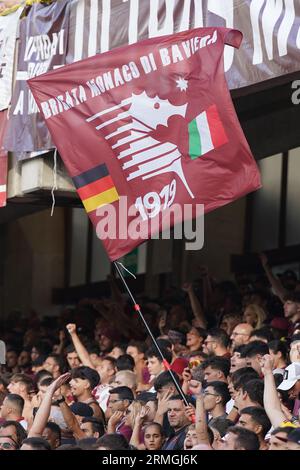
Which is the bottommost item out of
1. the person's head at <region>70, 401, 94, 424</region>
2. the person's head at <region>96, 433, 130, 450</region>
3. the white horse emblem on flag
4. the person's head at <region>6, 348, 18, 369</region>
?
the person's head at <region>6, 348, 18, 369</region>

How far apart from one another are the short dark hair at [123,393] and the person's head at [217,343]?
1.08 m

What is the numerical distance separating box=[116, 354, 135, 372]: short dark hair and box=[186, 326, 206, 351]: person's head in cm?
55

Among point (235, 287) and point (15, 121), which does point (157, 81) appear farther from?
point (235, 287)

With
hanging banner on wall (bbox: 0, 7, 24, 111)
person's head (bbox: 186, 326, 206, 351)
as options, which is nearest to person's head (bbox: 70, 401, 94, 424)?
person's head (bbox: 186, 326, 206, 351)

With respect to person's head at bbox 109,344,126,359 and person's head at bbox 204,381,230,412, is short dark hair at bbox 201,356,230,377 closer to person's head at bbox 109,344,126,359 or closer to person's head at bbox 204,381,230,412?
person's head at bbox 204,381,230,412

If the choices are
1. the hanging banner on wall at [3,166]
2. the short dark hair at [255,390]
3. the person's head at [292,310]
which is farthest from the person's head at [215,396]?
the hanging banner on wall at [3,166]

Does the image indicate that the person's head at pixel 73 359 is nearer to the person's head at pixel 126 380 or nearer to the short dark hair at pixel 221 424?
the person's head at pixel 126 380

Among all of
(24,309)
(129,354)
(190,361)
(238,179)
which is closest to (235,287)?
(129,354)

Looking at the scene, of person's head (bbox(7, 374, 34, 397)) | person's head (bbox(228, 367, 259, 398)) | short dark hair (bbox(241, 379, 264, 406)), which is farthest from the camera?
person's head (bbox(7, 374, 34, 397))

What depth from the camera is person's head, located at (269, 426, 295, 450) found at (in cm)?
810

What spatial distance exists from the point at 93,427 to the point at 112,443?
5.18 feet

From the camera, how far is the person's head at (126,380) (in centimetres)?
1177

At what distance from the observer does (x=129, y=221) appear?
36.3 feet

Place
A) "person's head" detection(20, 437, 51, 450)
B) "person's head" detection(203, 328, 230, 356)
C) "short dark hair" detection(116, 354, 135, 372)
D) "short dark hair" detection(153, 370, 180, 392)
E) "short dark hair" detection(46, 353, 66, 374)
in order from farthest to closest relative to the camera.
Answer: "short dark hair" detection(46, 353, 66, 374), "short dark hair" detection(116, 354, 135, 372), "person's head" detection(203, 328, 230, 356), "short dark hair" detection(153, 370, 180, 392), "person's head" detection(20, 437, 51, 450)
